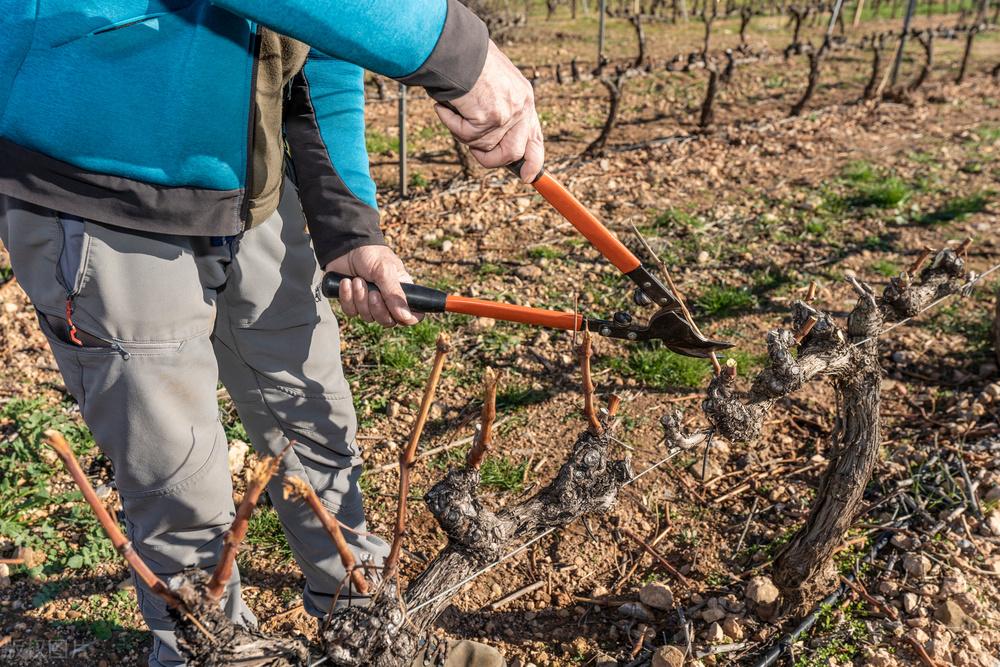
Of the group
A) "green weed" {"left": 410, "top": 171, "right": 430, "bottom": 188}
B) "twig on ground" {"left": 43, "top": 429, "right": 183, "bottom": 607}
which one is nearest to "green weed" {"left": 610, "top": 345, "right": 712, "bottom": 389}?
"twig on ground" {"left": 43, "top": 429, "right": 183, "bottom": 607}

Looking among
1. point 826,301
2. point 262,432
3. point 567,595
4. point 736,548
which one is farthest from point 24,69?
point 826,301

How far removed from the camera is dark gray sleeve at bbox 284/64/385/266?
2111 mm

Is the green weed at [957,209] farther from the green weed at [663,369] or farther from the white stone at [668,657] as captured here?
the white stone at [668,657]

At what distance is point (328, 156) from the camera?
2156 millimetres

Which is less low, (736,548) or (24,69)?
(24,69)

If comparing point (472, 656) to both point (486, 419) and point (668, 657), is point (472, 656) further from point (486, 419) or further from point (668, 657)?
point (486, 419)

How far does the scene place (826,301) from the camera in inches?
183

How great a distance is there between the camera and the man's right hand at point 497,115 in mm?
1693

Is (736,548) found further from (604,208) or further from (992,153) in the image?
(992,153)

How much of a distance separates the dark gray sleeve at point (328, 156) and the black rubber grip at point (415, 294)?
0.06 m

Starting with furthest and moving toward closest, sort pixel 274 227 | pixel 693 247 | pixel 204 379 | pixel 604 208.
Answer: pixel 604 208, pixel 693 247, pixel 274 227, pixel 204 379

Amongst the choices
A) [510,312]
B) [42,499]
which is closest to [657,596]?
[510,312]

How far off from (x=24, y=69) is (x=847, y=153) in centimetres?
710

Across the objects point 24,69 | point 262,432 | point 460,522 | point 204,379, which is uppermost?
point 24,69
